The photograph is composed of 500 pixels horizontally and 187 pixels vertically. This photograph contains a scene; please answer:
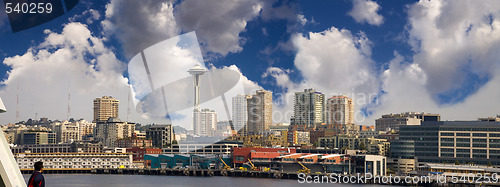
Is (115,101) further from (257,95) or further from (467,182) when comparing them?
(467,182)

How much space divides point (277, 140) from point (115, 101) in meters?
39.5

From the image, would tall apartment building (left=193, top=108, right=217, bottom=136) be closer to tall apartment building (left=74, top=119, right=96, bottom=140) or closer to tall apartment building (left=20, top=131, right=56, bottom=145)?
tall apartment building (left=20, top=131, right=56, bottom=145)

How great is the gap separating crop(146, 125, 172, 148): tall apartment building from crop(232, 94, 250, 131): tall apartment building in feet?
25.8

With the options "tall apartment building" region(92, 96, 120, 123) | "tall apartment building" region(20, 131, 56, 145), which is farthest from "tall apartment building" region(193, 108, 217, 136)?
"tall apartment building" region(92, 96, 120, 123)

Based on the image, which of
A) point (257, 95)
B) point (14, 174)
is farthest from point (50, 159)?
point (14, 174)

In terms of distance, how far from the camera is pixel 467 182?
78.9 feet

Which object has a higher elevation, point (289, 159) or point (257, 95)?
point (257, 95)

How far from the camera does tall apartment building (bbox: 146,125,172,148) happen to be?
55772 mm

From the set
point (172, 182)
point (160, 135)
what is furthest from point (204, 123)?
point (172, 182)

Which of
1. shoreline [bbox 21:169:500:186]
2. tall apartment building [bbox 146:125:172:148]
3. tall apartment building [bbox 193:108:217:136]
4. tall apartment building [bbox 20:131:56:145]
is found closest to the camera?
shoreline [bbox 21:169:500:186]

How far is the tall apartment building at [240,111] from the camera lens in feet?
204

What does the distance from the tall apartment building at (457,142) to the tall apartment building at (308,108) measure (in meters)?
34.4

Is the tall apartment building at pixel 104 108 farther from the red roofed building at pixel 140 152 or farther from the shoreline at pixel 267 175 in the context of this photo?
the shoreline at pixel 267 175

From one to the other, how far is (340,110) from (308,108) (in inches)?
139
